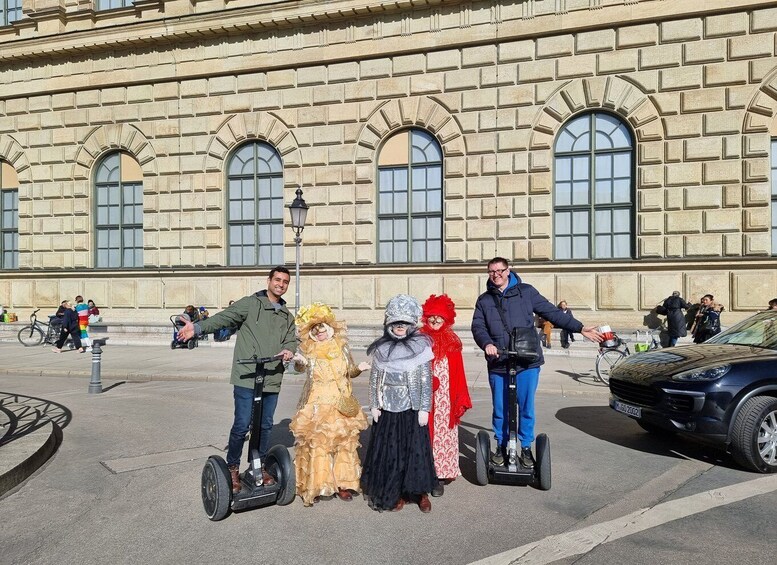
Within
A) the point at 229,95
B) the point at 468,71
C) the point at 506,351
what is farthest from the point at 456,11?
the point at 506,351

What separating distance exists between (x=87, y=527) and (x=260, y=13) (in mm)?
18051

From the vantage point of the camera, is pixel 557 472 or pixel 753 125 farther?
pixel 753 125

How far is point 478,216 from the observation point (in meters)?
17.5

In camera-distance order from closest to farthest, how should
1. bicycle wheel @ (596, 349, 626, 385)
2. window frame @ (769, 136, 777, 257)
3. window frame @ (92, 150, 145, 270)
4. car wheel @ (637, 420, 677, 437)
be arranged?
1. car wheel @ (637, 420, 677, 437)
2. bicycle wheel @ (596, 349, 626, 385)
3. window frame @ (769, 136, 777, 257)
4. window frame @ (92, 150, 145, 270)

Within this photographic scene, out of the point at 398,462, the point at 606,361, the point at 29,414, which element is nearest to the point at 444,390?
the point at 398,462

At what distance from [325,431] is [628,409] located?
3.77 meters

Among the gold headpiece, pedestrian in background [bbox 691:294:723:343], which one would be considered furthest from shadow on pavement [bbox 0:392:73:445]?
pedestrian in background [bbox 691:294:723:343]

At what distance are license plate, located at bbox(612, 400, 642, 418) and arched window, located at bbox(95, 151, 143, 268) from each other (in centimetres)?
1784

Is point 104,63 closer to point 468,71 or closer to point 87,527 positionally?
point 468,71

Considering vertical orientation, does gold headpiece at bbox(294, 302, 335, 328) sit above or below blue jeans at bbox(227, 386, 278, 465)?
above

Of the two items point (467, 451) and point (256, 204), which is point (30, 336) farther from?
point (467, 451)

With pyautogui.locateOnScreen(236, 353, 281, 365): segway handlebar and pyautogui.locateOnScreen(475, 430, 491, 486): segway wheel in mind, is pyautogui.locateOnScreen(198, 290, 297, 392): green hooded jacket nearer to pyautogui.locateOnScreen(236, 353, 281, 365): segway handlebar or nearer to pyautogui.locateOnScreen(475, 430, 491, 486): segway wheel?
pyautogui.locateOnScreen(236, 353, 281, 365): segway handlebar

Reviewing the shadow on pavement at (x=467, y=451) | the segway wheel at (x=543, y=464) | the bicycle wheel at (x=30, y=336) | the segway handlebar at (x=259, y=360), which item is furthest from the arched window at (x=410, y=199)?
the segway handlebar at (x=259, y=360)

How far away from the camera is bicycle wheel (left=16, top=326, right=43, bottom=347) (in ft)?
64.5
